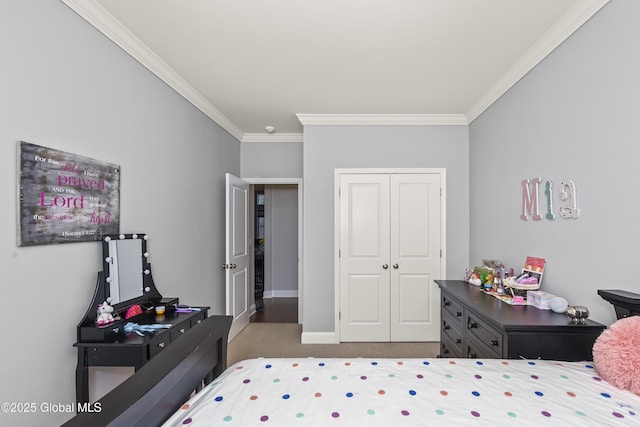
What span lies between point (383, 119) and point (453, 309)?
2.21 meters

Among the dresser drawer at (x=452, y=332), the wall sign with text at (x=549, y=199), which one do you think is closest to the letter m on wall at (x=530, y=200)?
the wall sign with text at (x=549, y=199)

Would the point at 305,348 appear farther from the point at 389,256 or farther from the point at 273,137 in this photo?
the point at 273,137

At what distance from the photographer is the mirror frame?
1.87 m

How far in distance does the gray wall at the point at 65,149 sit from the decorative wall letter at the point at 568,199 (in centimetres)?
292

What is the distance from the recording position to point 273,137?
4352 mm

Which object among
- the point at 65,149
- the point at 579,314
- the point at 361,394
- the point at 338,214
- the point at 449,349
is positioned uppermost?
the point at 65,149

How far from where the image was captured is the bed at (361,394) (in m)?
0.94

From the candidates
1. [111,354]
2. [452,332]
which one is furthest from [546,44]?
[111,354]

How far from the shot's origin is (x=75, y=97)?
5.64 feet

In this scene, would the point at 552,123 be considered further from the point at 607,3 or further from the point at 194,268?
the point at 194,268

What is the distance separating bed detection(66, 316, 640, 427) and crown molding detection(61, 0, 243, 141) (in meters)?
1.90

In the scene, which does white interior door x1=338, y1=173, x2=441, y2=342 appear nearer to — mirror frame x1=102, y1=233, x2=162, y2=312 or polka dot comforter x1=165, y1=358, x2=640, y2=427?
mirror frame x1=102, y1=233, x2=162, y2=312

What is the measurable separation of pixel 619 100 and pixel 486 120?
164cm

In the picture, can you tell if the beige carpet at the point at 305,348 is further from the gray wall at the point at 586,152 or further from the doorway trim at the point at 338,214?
the gray wall at the point at 586,152
